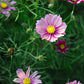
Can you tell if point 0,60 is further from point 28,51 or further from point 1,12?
point 1,12

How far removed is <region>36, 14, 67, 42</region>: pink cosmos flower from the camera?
88cm

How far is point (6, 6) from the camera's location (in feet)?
3.39

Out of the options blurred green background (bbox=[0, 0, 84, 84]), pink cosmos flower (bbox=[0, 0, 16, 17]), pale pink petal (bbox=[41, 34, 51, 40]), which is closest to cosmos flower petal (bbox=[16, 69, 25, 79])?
blurred green background (bbox=[0, 0, 84, 84])

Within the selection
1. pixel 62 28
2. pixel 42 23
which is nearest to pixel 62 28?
pixel 62 28

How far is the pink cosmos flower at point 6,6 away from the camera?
0.99 meters

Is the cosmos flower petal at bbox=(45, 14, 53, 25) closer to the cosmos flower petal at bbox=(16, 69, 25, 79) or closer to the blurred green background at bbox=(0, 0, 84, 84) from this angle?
the blurred green background at bbox=(0, 0, 84, 84)

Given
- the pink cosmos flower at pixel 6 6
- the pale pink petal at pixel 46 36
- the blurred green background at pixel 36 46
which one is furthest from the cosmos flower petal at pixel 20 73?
the pink cosmos flower at pixel 6 6

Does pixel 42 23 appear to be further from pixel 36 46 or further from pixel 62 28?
pixel 36 46

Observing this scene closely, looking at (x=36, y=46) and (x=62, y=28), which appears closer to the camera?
(x=62, y=28)

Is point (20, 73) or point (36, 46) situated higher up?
point (36, 46)

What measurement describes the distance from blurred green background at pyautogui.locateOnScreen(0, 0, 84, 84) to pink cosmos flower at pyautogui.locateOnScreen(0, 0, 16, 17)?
0.03m

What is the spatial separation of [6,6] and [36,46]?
282mm

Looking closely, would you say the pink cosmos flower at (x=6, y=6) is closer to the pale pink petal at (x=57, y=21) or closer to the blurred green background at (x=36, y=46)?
the blurred green background at (x=36, y=46)

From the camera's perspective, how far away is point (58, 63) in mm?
1275
